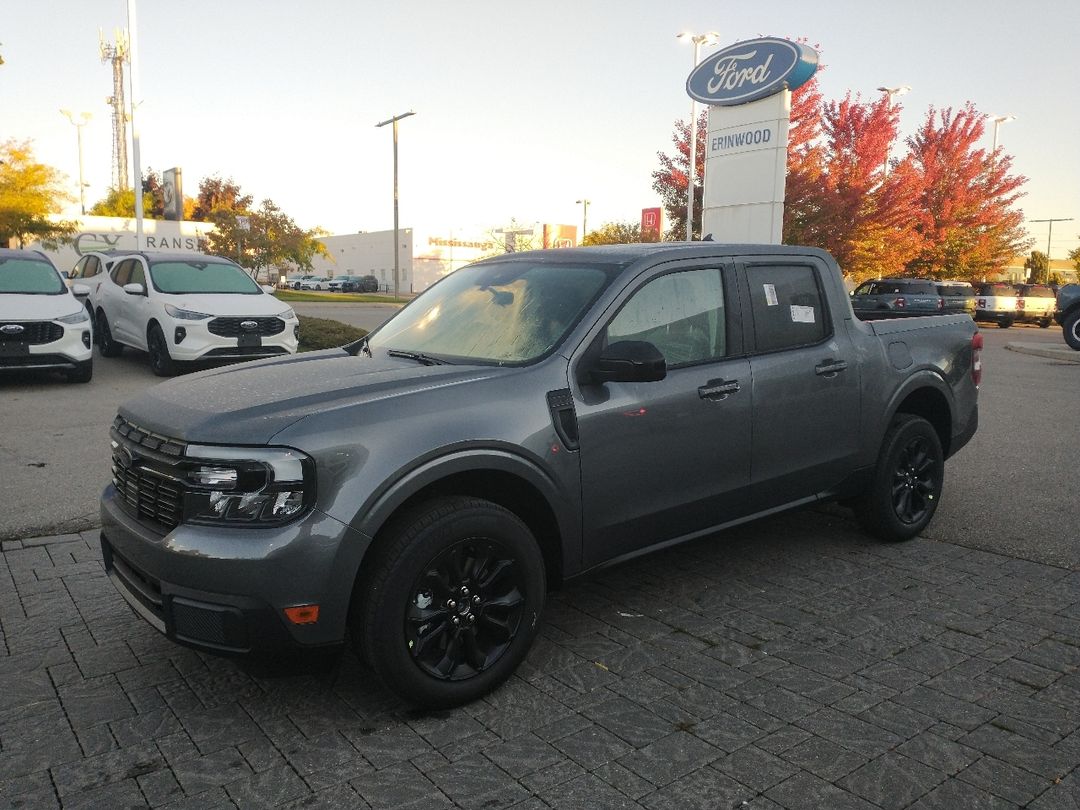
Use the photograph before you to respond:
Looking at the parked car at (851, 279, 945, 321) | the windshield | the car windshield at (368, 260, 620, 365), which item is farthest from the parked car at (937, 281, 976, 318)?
the car windshield at (368, 260, 620, 365)

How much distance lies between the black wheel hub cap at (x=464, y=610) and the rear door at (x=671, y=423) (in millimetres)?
462

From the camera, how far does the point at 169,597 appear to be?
10.0 ft

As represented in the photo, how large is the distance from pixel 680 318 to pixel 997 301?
31202mm

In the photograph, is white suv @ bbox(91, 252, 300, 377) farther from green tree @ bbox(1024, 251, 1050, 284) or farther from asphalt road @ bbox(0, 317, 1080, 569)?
green tree @ bbox(1024, 251, 1050, 284)

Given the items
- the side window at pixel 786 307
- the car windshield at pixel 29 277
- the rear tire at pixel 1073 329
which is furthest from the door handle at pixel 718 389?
the rear tire at pixel 1073 329

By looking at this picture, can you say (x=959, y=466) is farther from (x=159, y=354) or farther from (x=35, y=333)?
(x=35, y=333)

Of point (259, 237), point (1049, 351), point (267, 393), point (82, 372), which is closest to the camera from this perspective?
point (267, 393)

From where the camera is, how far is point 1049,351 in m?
19.2

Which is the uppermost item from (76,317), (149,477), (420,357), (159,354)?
(420,357)

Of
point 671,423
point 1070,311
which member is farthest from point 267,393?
point 1070,311

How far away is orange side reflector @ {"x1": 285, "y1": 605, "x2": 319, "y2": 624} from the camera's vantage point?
2.98 m

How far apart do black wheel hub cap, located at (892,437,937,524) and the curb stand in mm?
14671

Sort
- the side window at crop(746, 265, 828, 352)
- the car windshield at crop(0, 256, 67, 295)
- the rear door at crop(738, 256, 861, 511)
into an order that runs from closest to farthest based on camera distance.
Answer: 1. the rear door at crop(738, 256, 861, 511)
2. the side window at crop(746, 265, 828, 352)
3. the car windshield at crop(0, 256, 67, 295)

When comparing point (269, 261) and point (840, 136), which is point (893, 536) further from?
point (269, 261)
